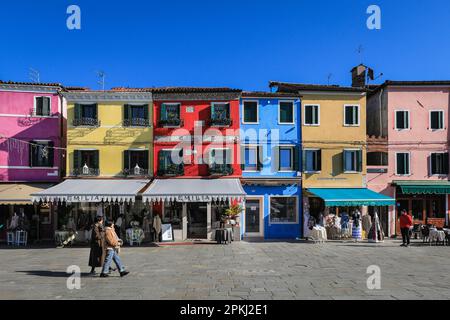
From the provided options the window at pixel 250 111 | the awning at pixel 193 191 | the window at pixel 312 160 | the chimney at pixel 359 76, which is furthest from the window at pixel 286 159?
the chimney at pixel 359 76

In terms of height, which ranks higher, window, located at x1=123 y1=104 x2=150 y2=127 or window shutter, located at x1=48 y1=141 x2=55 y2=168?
window, located at x1=123 y1=104 x2=150 y2=127

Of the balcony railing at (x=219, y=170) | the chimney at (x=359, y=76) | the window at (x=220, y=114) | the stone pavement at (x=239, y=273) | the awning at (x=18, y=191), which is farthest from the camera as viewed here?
the chimney at (x=359, y=76)

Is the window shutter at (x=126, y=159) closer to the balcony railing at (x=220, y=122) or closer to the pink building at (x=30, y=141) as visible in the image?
the pink building at (x=30, y=141)

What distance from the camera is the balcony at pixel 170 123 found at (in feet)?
73.9

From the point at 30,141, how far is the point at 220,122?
10.9 meters

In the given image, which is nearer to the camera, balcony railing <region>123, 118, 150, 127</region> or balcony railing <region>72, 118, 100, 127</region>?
balcony railing <region>72, 118, 100, 127</region>

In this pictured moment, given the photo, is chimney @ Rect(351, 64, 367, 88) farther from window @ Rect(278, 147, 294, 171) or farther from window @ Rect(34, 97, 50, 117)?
window @ Rect(34, 97, 50, 117)

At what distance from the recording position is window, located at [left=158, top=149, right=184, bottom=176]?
22438 millimetres

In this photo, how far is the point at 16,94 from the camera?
22484mm

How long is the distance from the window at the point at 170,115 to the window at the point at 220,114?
6.54 feet

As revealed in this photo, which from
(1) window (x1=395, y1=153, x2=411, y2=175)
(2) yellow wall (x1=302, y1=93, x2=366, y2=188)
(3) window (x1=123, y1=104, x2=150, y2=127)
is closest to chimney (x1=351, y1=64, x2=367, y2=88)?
(2) yellow wall (x1=302, y1=93, x2=366, y2=188)

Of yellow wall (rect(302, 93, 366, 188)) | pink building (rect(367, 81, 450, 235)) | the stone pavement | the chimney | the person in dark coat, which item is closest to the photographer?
the stone pavement

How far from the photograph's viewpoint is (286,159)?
76.8ft

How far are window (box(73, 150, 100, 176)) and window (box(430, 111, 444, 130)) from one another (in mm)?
20063
